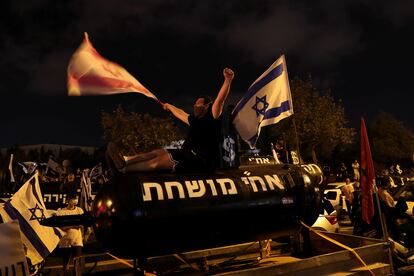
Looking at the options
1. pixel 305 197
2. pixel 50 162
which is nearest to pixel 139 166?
pixel 305 197

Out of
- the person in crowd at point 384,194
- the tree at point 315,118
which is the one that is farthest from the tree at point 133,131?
the person in crowd at point 384,194

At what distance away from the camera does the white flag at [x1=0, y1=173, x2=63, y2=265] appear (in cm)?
621

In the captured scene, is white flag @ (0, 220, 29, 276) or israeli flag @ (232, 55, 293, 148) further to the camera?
israeli flag @ (232, 55, 293, 148)

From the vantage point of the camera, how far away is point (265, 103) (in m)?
6.15

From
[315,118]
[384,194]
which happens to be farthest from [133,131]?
[384,194]

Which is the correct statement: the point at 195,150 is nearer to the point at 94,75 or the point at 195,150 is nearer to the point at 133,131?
the point at 94,75

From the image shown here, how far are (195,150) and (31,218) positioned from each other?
3468 mm

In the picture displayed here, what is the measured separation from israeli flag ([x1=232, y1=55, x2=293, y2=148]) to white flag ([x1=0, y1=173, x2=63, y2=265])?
3.68 m

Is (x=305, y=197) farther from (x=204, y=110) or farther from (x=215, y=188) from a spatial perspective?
(x=204, y=110)

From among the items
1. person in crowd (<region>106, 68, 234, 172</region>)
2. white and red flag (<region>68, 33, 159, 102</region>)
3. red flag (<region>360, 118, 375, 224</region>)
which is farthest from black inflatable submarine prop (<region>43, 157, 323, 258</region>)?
red flag (<region>360, 118, 375, 224</region>)

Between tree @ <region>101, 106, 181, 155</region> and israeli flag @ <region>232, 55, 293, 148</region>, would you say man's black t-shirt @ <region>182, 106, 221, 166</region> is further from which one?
tree @ <region>101, 106, 181, 155</region>

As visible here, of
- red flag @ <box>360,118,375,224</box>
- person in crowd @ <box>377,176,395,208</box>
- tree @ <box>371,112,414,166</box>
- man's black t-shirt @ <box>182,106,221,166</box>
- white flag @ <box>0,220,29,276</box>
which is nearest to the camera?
white flag @ <box>0,220,29,276</box>

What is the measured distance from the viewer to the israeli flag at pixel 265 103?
19.9ft

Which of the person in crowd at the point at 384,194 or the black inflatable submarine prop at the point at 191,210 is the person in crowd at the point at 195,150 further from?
the person in crowd at the point at 384,194
